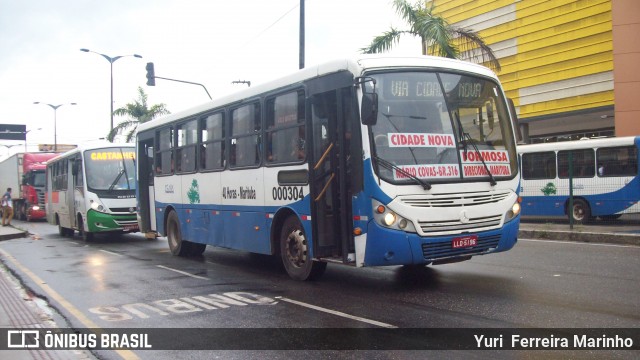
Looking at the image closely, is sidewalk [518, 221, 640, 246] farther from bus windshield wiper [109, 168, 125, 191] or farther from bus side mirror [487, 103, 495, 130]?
bus windshield wiper [109, 168, 125, 191]

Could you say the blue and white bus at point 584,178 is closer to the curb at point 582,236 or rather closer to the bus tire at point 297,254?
the curb at point 582,236

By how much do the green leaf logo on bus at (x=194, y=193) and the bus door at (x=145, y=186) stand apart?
2746 mm

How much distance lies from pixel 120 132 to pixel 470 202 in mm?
38169

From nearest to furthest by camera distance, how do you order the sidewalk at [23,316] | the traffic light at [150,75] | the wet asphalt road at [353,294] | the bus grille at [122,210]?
the sidewalk at [23,316], the wet asphalt road at [353,294], the bus grille at [122,210], the traffic light at [150,75]

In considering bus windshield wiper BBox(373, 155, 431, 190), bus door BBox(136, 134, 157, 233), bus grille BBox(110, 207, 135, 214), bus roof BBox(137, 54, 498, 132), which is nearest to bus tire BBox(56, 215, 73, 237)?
bus grille BBox(110, 207, 135, 214)

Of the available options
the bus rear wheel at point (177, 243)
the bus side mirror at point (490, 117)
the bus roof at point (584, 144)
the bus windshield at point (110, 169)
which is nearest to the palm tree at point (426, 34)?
the bus roof at point (584, 144)

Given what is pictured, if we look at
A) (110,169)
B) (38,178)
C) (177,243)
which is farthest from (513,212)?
(38,178)

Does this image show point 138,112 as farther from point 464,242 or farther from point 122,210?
point 464,242

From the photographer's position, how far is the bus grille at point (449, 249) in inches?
301

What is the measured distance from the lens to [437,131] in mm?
7938

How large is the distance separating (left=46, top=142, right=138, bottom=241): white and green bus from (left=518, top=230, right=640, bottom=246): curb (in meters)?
11.2

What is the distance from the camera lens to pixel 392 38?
21031 millimetres

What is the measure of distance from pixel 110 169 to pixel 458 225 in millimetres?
13393

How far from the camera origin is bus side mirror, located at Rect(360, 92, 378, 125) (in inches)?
287
